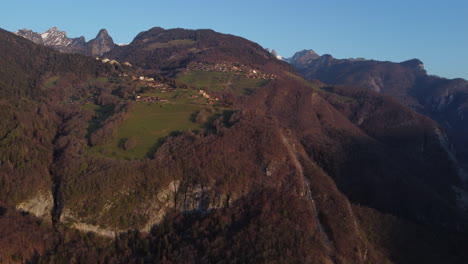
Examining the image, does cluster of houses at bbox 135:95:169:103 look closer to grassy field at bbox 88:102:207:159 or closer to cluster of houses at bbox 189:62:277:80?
grassy field at bbox 88:102:207:159

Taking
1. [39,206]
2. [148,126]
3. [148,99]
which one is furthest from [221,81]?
[39,206]

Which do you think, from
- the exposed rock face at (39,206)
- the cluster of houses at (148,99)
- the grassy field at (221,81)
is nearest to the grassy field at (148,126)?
the cluster of houses at (148,99)

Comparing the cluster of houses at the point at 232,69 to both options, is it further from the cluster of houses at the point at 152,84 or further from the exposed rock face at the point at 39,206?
the exposed rock face at the point at 39,206

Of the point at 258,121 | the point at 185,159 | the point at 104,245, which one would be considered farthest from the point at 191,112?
the point at 104,245

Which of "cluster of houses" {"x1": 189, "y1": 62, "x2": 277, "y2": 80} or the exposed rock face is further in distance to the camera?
"cluster of houses" {"x1": 189, "y1": 62, "x2": 277, "y2": 80}

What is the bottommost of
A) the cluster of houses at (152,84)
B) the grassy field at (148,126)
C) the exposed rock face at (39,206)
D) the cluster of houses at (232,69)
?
the exposed rock face at (39,206)

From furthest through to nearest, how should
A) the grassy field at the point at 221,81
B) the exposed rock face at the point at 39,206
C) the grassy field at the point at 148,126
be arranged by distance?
the grassy field at the point at 221,81, the grassy field at the point at 148,126, the exposed rock face at the point at 39,206

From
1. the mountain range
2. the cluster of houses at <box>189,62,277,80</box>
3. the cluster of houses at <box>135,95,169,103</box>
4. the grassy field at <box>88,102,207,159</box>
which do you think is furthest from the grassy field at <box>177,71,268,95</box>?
the grassy field at <box>88,102,207,159</box>
